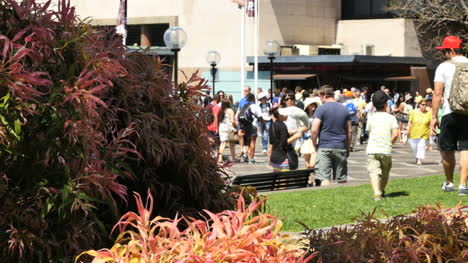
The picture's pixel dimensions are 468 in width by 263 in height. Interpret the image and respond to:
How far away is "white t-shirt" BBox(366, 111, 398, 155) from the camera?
39.0 ft

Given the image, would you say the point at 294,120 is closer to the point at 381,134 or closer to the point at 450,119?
the point at 381,134

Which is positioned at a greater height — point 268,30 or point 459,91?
point 268,30

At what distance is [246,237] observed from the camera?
3.17 metres

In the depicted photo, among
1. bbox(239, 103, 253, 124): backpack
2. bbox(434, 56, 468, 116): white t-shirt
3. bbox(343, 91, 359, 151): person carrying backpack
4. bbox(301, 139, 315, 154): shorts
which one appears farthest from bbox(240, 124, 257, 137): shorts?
bbox(434, 56, 468, 116): white t-shirt

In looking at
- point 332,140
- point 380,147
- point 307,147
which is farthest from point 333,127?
point 307,147

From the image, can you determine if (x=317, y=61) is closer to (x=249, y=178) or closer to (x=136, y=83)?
(x=249, y=178)

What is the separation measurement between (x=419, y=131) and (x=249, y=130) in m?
4.70

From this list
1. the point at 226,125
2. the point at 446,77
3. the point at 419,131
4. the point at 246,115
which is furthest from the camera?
the point at 246,115

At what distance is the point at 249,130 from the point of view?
2414 cm

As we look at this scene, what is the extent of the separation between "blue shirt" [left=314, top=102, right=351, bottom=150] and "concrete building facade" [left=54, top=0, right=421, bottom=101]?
36.2 meters

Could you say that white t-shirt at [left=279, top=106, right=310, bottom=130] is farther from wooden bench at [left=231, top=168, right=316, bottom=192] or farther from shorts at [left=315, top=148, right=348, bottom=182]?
shorts at [left=315, top=148, right=348, bottom=182]

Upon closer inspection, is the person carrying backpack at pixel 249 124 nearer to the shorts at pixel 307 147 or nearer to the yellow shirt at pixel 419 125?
the yellow shirt at pixel 419 125

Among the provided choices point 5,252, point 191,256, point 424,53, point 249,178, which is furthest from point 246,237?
point 424,53

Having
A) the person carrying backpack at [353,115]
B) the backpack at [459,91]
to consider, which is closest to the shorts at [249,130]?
the person carrying backpack at [353,115]
